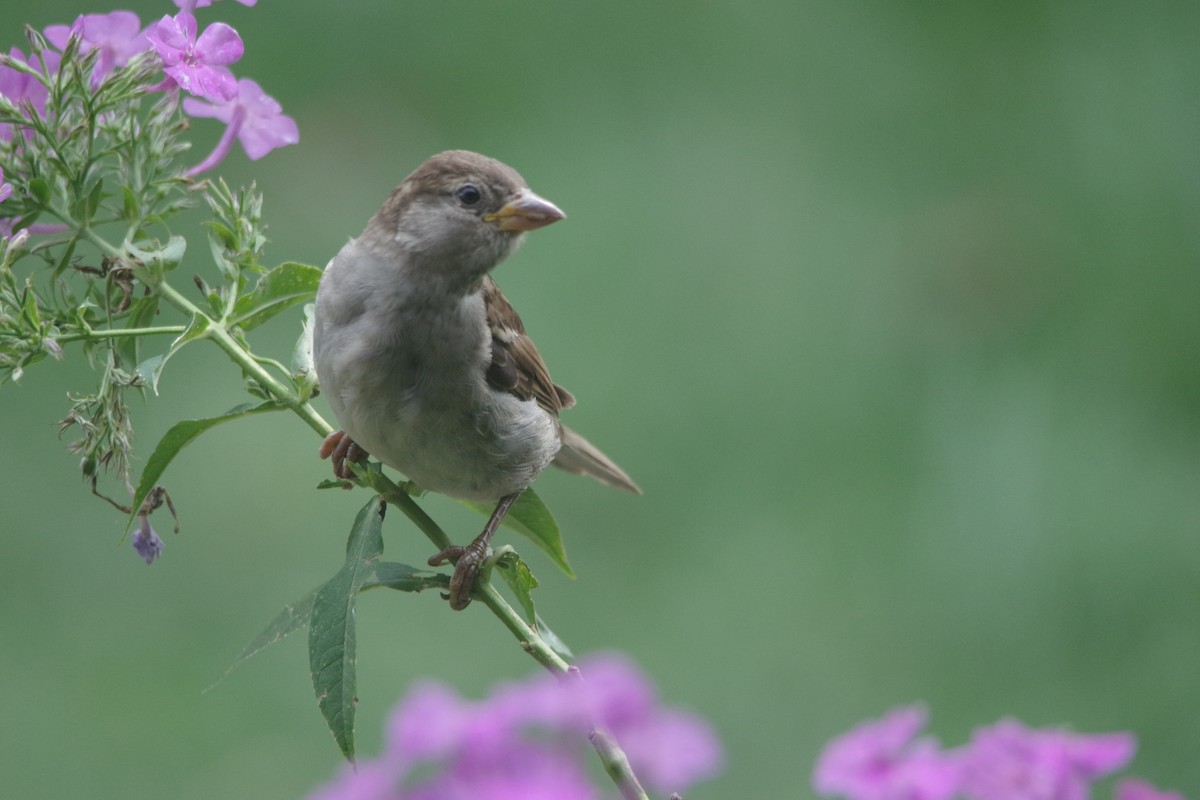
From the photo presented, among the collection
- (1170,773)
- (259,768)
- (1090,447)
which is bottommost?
(259,768)

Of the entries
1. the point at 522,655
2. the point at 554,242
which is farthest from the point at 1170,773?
the point at 554,242

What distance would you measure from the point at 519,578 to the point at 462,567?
152 millimetres

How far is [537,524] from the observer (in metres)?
2.44

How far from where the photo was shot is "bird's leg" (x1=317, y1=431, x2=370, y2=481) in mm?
2725

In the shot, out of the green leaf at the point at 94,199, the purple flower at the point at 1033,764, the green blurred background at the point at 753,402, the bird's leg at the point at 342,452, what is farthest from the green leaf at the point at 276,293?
the green blurred background at the point at 753,402

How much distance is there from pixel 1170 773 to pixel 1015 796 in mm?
3727

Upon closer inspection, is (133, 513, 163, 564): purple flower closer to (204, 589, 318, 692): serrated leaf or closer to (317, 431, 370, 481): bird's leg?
(204, 589, 318, 692): serrated leaf

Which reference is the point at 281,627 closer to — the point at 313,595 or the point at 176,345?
the point at 313,595

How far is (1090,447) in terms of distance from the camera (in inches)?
225

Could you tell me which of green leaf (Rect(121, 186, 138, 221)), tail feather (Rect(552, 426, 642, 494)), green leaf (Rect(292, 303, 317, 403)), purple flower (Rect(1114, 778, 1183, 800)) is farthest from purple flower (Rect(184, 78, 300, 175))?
purple flower (Rect(1114, 778, 1183, 800))

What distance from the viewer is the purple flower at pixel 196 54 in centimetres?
194

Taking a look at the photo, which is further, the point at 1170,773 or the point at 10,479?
the point at 10,479

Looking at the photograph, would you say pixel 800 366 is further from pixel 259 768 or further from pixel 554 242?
pixel 259 768

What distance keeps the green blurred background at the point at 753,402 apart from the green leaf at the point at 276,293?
6.28ft
